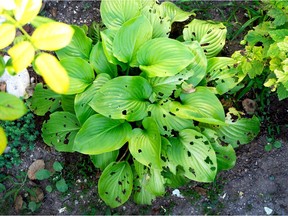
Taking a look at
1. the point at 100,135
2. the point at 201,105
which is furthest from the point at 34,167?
the point at 201,105

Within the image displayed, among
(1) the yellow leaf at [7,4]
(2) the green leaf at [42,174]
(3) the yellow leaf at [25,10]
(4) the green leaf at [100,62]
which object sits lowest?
(2) the green leaf at [42,174]

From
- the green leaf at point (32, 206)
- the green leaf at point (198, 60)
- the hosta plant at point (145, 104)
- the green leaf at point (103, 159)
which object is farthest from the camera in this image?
the green leaf at point (32, 206)

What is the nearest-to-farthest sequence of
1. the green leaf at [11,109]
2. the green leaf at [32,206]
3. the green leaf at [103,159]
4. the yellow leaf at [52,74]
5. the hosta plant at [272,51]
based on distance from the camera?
1. the yellow leaf at [52,74]
2. the green leaf at [11,109]
3. the hosta plant at [272,51]
4. the green leaf at [103,159]
5. the green leaf at [32,206]

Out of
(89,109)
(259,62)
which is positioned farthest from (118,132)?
(259,62)

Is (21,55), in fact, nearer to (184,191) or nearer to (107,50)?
(107,50)

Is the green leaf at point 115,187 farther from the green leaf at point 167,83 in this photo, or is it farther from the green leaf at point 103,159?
the green leaf at point 167,83

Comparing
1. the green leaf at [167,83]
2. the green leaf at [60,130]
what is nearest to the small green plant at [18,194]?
the green leaf at [60,130]
